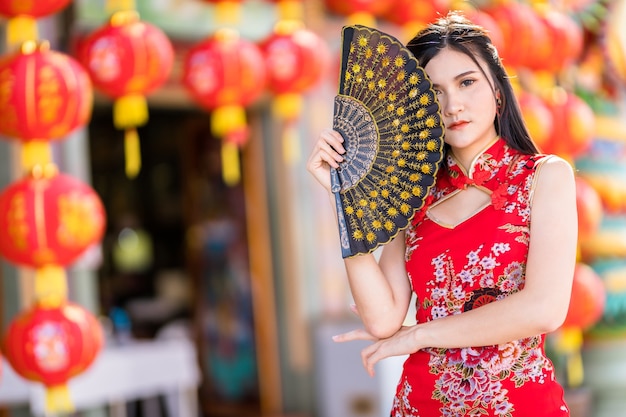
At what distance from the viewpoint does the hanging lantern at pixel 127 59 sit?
3656mm

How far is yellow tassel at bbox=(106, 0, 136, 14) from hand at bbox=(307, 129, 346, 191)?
2511mm

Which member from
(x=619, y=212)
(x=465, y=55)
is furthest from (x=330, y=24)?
(x=465, y=55)

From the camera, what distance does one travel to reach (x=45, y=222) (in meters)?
3.27

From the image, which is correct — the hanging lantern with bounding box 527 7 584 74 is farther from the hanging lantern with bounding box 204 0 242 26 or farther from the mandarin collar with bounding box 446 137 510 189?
the mandarin collar with bounding box 446 137 510 189

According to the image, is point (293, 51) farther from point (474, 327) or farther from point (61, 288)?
point (474, 327)

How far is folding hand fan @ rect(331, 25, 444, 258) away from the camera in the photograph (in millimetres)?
1580

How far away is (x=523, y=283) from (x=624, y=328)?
4577 millimetres

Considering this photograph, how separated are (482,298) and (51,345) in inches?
87.0

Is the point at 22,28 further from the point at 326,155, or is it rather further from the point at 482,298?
the point at 482,298

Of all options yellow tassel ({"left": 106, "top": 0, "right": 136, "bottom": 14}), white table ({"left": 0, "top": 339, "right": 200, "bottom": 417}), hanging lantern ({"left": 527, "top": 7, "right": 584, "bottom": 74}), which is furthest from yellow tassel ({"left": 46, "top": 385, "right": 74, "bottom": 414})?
hanging lantern ({"left": 527, "top": 7, "right": 584, "bottom": 74})

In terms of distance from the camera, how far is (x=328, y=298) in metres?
5.72

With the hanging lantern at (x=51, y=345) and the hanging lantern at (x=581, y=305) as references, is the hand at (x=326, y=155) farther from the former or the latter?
the hanging lantern at (x=581, y=305)

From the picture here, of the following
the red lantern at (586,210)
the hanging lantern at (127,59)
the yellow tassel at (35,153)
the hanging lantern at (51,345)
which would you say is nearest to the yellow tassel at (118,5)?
the hanging lantern at (127,59)

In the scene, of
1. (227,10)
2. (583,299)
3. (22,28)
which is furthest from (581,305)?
(22,28)
